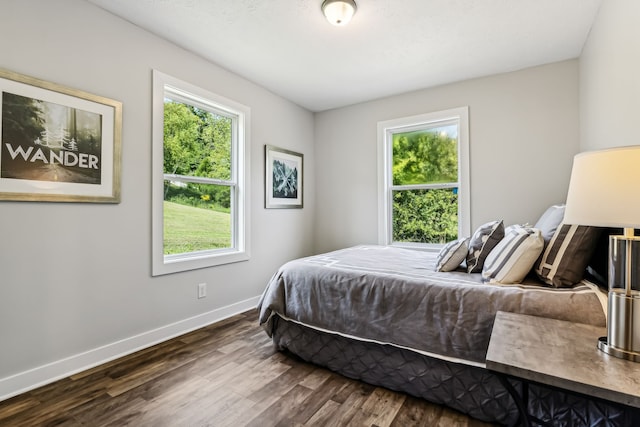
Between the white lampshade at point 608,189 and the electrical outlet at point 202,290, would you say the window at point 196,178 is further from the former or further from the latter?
the white lampshade at point 608,189

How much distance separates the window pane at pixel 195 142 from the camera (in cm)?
269

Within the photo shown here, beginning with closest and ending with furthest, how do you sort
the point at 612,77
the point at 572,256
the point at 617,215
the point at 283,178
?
the point at 617,215 < the point at 572,256 < the point at 612,77 < the point at 283,178

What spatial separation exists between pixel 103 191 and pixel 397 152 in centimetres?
309

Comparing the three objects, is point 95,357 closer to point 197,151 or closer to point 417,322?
point 197,151

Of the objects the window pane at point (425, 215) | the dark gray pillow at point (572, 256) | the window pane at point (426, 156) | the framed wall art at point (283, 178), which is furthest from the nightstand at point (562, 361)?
the framed wall art at point (283, 178)

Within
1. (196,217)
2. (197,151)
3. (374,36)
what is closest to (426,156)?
(374,36)

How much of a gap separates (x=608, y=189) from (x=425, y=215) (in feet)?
8.88

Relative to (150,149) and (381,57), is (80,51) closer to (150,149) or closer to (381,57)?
(150,149)

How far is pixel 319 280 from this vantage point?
210cm

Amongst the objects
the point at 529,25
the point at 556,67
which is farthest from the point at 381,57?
the point at 556,67

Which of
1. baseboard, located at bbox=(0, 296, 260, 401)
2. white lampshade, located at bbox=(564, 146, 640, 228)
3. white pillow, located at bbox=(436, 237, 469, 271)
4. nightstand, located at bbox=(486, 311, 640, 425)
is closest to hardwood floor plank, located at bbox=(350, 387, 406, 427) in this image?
nightstand, located at bbox=(486, 311, 640, 425)

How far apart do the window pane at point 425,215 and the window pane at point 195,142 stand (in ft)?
6.99

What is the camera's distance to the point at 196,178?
9.46ft

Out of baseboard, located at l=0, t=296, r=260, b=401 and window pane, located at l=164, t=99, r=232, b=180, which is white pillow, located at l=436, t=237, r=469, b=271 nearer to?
baseboard, located at l=0, t=296, r=260, b=401
